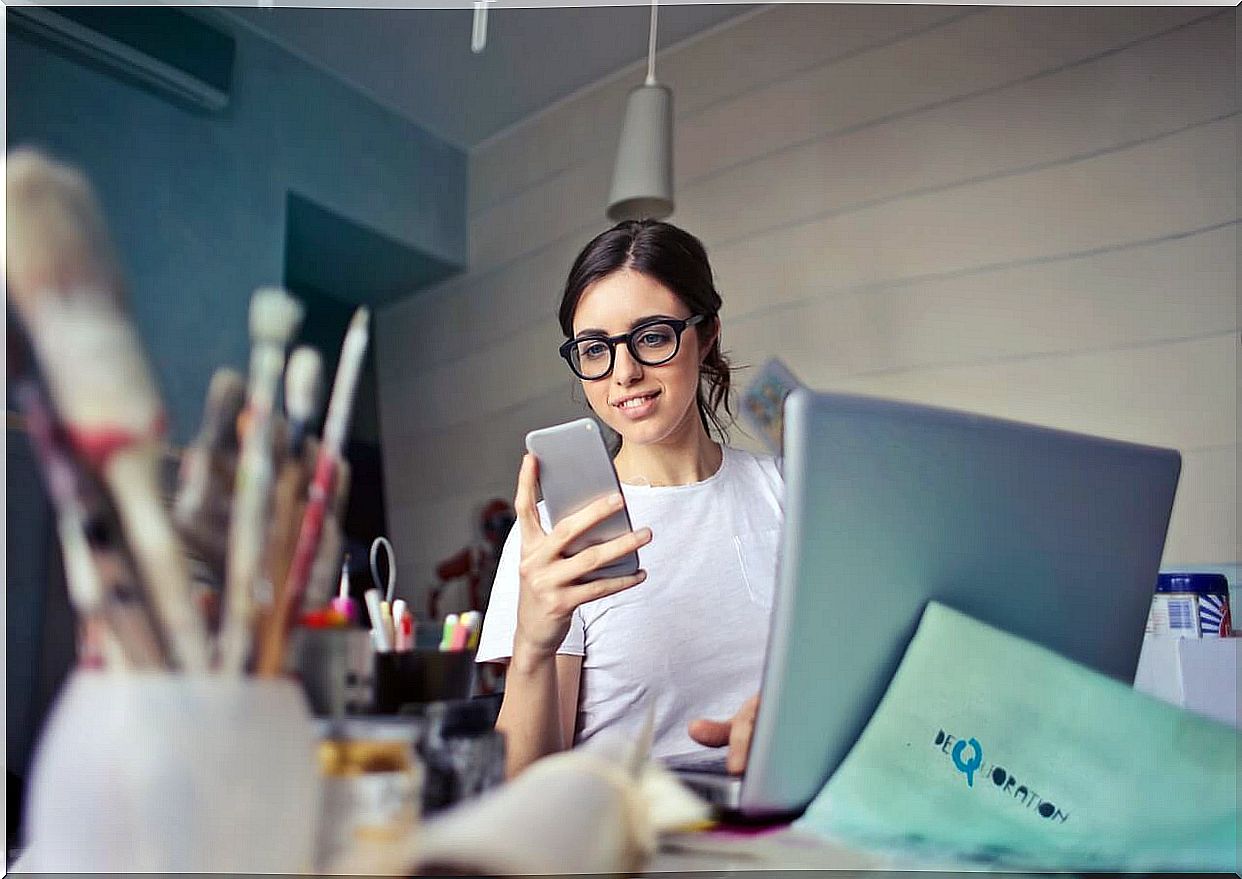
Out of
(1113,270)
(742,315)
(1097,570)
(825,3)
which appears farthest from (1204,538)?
(825,3)

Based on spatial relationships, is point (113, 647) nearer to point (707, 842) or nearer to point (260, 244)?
point (707, 842)

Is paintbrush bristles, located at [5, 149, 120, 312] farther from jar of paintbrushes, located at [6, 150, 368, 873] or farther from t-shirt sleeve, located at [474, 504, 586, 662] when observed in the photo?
t-shirt sleeve, located at [474, 504, 586, 662]

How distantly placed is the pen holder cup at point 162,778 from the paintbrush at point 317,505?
0.05 feet

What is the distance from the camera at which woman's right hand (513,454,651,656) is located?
887mm

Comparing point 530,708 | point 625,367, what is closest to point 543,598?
point 530,708

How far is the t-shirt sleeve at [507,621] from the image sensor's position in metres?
1.19

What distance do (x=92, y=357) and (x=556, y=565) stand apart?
0.62 metres

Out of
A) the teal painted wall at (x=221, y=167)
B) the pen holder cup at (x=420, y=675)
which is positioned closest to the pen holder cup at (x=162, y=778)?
the pen holder cup at (x=420, y=675)

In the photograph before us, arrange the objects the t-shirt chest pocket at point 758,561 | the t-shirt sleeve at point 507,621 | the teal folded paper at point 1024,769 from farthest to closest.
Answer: the t-shirt chest pocket at point 758,561 < the t-shirt sleeve at point 507,621 < the teal folded paper at point 1024,769

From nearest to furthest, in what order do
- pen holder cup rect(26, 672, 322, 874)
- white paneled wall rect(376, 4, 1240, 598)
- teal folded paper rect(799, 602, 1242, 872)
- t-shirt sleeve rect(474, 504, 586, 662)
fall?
pen holder cup rect(26, 672, 322, 874)
teal folded paper rect(799, 602, 1242, 872)
t-shirt sleeve rect(474, 504, 586, 662)
white paneled wall rect(376, 4, 1240, 598)

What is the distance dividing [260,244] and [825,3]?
1.81 m

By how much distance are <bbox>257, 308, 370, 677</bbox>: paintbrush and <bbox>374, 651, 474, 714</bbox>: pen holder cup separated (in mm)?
210

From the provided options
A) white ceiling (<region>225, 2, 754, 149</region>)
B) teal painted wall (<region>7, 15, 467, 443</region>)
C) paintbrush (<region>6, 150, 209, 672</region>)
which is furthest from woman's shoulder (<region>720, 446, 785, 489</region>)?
white ceiling (<region>225, 2, 754, 149</region>)

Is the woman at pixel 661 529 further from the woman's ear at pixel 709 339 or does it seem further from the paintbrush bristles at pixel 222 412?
the paintbrush bristles at pixel 222 412
